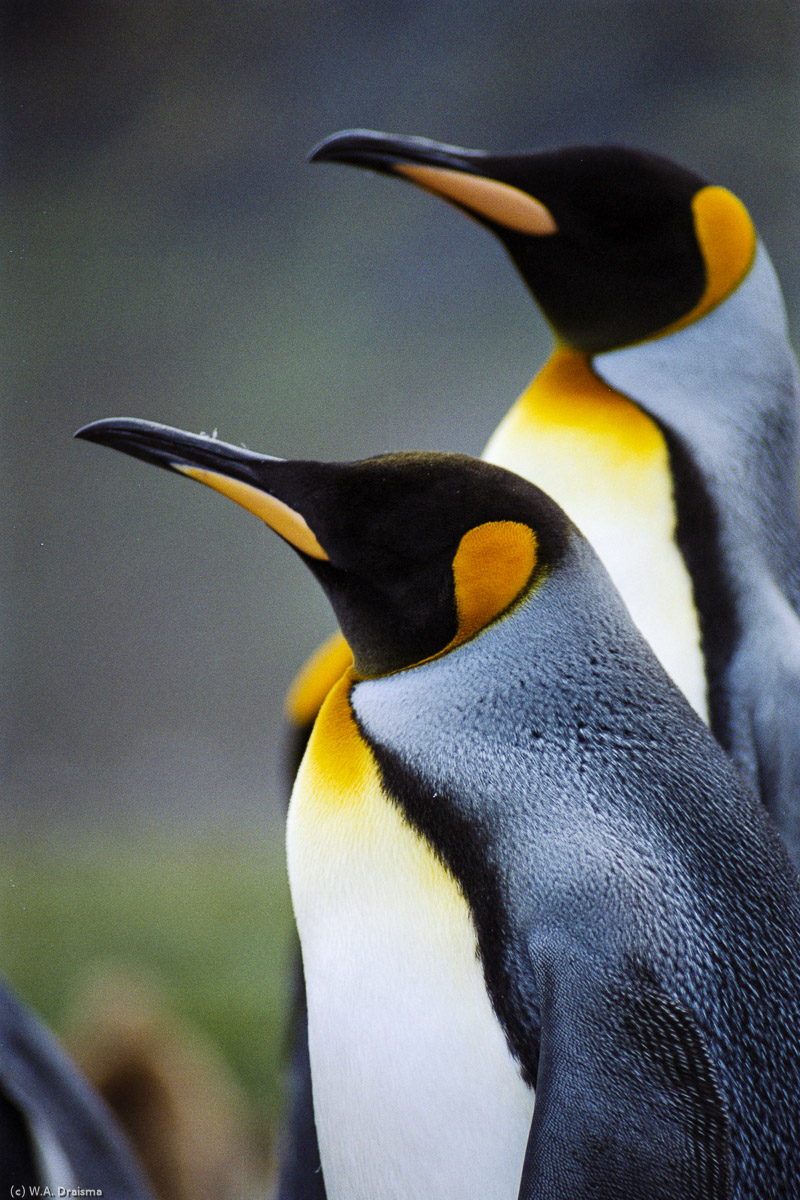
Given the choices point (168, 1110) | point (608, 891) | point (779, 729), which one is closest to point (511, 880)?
point (608, 891)

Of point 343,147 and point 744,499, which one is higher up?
point 343,147

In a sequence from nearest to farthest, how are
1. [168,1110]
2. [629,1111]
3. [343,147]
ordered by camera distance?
[629,1111] < [343,147] < [168,1110]

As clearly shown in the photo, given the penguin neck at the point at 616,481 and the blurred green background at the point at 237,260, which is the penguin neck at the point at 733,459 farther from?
the blurred green background at the point at 237,260

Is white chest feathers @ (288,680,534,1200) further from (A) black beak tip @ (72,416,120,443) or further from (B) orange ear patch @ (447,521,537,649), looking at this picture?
(A) black beak tip @ (72,416,120,443)

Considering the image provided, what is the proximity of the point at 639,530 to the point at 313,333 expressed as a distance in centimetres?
39

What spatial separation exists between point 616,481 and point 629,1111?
52 centimetres

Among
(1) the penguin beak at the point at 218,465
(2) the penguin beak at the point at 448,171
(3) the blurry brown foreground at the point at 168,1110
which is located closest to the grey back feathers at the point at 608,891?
(1) the penguin beak at the point at 218,465

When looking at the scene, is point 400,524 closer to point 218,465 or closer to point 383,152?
point 218,465

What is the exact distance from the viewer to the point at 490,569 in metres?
0.63

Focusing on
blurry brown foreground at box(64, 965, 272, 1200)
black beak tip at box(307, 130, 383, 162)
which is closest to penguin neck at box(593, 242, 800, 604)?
black beak tip at box(307, 130, 383, 162)

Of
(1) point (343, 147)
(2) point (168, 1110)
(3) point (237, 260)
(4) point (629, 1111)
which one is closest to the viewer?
(4) point (629, 1111)

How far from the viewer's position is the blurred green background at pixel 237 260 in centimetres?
86

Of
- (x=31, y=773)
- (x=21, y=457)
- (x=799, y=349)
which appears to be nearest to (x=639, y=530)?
(x=21, y=457)

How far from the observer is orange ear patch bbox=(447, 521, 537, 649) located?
2.03ft
